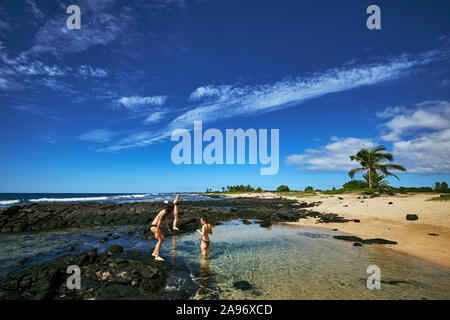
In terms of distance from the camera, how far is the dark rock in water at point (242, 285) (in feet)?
22.8

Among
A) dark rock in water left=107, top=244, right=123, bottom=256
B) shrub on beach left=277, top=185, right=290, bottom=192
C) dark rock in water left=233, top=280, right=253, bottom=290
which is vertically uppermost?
dark rock in water left=233, top=280, right=253, bottom=290

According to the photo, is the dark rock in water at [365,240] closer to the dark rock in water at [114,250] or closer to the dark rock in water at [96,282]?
the dark rock in water at [96,282]

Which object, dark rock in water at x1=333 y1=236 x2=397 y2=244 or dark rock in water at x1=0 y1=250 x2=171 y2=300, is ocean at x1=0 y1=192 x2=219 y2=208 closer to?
dark rock in water at x1=0 y1=250 x2=171 y2=300

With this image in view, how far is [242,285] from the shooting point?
7.14 m

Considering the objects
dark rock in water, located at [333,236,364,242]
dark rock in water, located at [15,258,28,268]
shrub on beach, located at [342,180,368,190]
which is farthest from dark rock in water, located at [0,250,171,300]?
shrub on beach, located at [342,180,368,190]

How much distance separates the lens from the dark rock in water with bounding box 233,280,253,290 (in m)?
6.96

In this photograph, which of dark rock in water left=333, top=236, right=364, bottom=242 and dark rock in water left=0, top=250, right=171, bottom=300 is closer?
dark rock in water left=0, top=250, right=171, bottom=300

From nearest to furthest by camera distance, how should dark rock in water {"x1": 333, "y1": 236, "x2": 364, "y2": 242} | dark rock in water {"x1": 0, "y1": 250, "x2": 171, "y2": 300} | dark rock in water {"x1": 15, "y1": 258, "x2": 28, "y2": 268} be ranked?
1. dark rock in water {"x1": 0, "y1": 250, "x2": 171, "y2": 300}
2. dark rock in water {"x1": 15, "y1": 258, "x2": 28, "y2": 268}
3. dark rock in water {"x1": 333, "y1": 236, "x2": 364, "y2": 242}

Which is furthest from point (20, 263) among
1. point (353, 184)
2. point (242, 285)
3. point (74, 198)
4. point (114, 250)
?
point (74, 198)

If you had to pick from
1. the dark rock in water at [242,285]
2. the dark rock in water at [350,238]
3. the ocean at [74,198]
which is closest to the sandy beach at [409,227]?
the dark rock in water at [350,238]

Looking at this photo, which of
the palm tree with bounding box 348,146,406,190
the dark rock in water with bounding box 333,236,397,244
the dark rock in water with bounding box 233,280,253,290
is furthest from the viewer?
the palm tree with bounding box 348,146,406,190

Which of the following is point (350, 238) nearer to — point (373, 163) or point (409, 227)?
point (409, 227)
